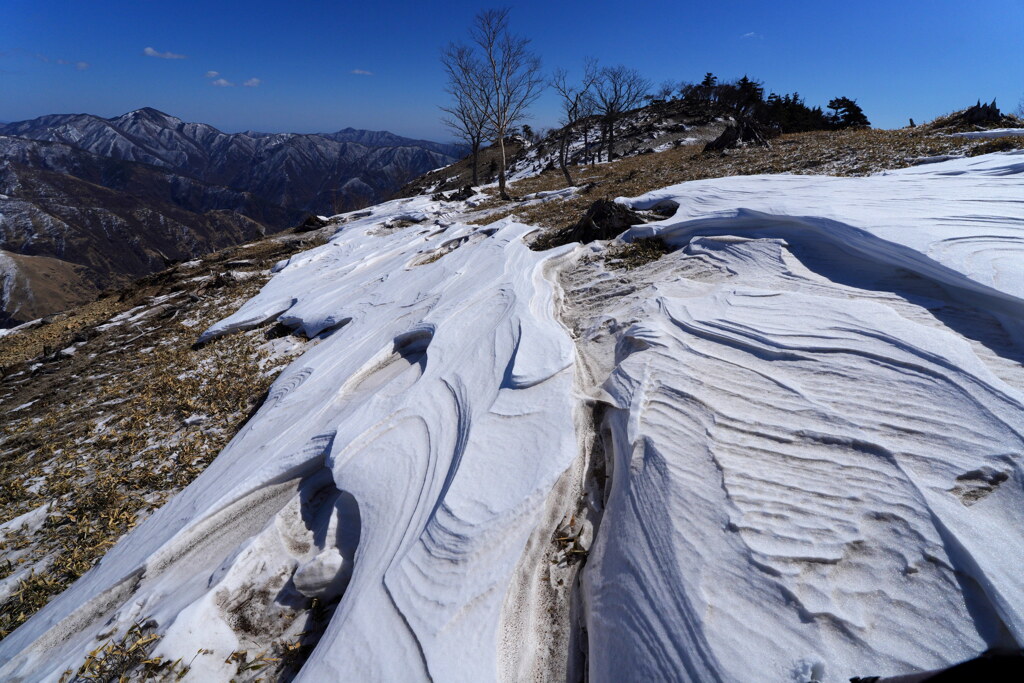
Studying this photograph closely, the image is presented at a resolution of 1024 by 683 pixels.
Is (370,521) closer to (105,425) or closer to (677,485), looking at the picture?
(677,485)

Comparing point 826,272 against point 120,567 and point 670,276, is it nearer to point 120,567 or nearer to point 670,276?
point 670,276

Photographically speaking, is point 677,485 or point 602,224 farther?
point 602,224

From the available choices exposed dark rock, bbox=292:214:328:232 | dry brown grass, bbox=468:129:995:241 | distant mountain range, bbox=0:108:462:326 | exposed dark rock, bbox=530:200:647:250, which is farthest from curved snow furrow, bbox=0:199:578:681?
distant mountain range, bbox=0:108:462:326

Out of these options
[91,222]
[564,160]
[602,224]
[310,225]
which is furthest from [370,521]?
[91,222]

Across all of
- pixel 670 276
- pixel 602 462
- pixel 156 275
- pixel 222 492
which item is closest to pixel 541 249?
pixel 670 276

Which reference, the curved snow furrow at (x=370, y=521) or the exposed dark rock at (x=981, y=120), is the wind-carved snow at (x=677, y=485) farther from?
the exposed dark rock at (x=981, y=120)
